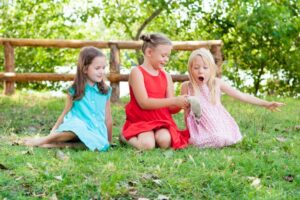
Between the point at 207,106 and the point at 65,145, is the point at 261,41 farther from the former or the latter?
the point at 65,145

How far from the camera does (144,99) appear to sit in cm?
563

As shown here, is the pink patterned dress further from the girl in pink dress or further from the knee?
the knee

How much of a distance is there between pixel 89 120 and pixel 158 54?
873 mm

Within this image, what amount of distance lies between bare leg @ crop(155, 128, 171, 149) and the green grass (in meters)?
0.20

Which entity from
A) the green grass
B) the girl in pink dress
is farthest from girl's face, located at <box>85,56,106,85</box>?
the girl in pink dress

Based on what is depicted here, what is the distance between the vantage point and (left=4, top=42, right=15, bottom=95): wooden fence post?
1138 centimetres

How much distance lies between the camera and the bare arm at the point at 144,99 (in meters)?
5.50

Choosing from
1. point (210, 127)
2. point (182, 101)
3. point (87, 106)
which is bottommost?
point (210, 127)

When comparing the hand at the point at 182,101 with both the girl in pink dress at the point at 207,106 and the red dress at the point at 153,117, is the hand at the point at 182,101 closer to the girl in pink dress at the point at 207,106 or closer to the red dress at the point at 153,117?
the girl in pink dress at the point at 207,106

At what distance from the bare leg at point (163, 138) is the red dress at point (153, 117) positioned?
1.8 inches

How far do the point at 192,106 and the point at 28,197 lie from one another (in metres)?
1.97

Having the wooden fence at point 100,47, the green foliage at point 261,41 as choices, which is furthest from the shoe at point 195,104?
the green foliage at point 261,41

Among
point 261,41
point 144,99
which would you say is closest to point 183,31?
point 261,41

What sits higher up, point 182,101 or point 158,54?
point 158,54
